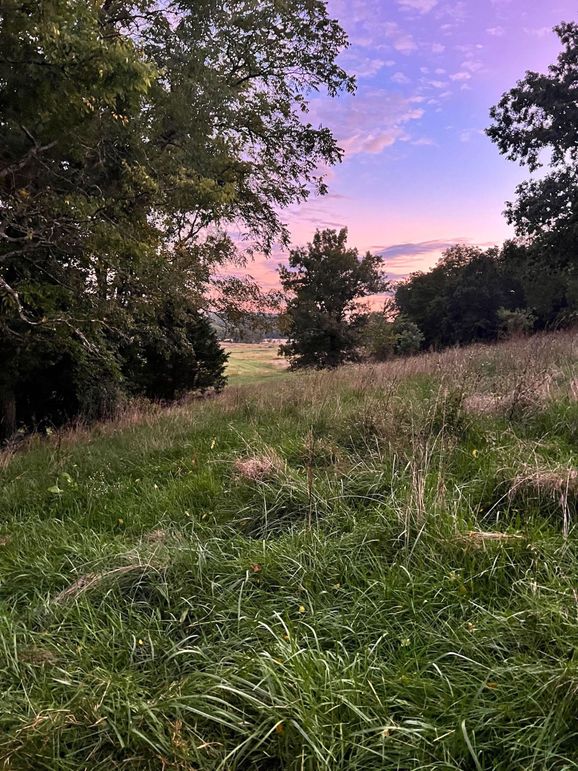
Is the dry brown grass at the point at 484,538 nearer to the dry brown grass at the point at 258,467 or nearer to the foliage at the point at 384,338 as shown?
the dry brown grass at the point at 258,467

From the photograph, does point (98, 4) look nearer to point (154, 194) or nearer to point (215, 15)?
point (154, 194)

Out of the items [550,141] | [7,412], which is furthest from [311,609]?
[550,141]

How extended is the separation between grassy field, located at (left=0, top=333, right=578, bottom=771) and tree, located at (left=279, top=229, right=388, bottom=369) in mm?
28670

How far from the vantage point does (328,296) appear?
34.3m

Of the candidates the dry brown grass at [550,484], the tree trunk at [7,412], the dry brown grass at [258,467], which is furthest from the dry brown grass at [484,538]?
the tree trunk at [7,412]

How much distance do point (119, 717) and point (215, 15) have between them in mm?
10538

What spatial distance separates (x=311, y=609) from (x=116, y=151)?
707cm

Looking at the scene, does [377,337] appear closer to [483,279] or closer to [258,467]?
[483,279]

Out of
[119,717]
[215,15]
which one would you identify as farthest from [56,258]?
[119,717]

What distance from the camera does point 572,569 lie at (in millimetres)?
2203

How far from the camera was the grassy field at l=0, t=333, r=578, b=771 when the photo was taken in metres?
1.57

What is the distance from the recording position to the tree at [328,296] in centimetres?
3278

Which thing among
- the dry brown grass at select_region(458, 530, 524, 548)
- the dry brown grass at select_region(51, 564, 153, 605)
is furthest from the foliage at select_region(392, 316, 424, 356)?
the dry brown grass at select_region(51, 564, 153, 605)

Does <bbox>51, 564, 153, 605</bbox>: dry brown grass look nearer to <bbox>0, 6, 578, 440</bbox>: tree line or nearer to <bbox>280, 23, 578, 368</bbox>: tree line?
<bbox>0, 6, 578, 440</bbox>: tree line
